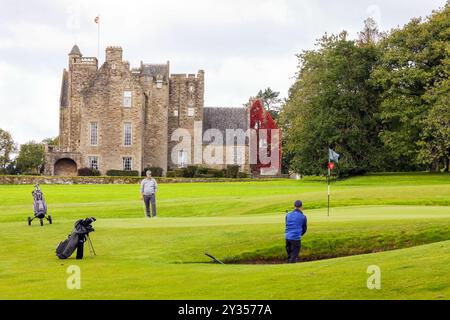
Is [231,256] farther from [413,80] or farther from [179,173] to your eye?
[179,173]

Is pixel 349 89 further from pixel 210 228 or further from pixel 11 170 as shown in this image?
pixel 11 170

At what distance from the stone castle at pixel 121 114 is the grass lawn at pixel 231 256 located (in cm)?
4825

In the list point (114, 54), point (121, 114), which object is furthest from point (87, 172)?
point (114, 54)

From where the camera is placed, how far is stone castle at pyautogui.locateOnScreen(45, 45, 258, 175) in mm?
85375

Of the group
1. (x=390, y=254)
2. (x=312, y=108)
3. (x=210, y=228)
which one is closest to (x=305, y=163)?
→ (x=312, y=108)

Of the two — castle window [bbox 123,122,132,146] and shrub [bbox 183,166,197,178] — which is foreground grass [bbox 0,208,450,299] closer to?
shrub [bbox 183,166,197,178]

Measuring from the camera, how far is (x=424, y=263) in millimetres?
15391

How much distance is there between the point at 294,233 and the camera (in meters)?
19.7

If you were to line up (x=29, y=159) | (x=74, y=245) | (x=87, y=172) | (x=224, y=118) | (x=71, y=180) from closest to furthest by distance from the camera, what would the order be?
(x=74, y=245) < (x=71, y=180) < (x=87, y=172) < (x=224, y=118) < (x=29, y=159)

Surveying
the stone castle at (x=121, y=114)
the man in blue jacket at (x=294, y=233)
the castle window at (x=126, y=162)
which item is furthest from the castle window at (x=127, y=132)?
the man in blue jacket at (x=294, y=233)

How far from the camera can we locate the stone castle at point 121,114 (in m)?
85.4

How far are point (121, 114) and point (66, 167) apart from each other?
8.87 metres

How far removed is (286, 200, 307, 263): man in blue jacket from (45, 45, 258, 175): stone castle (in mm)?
66867

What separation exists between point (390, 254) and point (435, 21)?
51.9 meters
